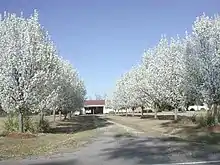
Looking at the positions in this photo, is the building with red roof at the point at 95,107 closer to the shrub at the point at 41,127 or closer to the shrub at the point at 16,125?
the shrub at the point at 41,127

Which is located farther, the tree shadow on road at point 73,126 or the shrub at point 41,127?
the tree shadow on road at point 73,126

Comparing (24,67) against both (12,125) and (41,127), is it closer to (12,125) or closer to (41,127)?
(12,125)

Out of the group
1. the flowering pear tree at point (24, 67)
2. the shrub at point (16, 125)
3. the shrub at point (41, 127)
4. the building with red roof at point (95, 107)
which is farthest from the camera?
the building with red roof at point (95, 107)

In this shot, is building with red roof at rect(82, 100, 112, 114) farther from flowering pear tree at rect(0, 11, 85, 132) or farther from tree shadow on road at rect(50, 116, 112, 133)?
flowering pear tree at rect(0, 11, 85, 132)

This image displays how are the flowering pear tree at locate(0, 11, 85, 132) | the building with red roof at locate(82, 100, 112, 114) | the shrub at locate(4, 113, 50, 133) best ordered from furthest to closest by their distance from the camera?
the building with red roof at locate(82, 100, 112, 114) < the shrub at locate(4, 113, 50, 133) < the flowering pear tree at locate(0, 11, 85, 132)

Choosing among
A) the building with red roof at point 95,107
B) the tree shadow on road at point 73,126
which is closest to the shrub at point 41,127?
the tree shadow on road at point 73,126

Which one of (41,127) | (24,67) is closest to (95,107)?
(41,127)

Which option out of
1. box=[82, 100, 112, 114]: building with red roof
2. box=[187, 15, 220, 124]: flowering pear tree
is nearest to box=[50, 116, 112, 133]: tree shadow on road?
box=[187, 15, 220, 124]: flowering pear tree

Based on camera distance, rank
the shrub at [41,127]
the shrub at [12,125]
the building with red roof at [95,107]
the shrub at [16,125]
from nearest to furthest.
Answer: the shrub at [12,125]
the shrub at [16,125]
the shrub at [41,127]
the building with red roof at [95,107]

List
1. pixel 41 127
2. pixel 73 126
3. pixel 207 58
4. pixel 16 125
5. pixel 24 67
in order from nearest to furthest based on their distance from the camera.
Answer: pixel 24 67 < pixel 16 125 < pixel 207 58 < pixel 41 127 < pixel 73 126

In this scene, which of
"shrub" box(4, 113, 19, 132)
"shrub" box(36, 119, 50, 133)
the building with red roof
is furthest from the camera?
the building with red roof

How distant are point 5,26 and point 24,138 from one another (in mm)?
7885

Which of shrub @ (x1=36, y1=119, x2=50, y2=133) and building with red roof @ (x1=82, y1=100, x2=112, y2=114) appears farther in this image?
building with red roof @ (x1=82, y1=100, x2=112, y2=114)

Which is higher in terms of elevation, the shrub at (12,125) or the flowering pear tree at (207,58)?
the flowering pear tree at (207,58)
